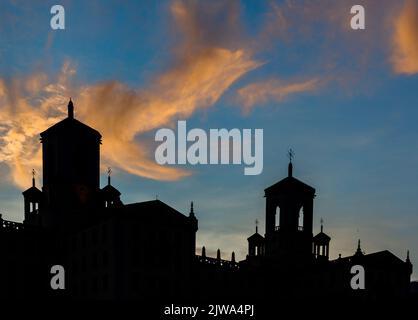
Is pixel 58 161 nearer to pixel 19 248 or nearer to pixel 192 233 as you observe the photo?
pixel 19 248

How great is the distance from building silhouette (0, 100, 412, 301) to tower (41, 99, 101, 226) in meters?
0.12

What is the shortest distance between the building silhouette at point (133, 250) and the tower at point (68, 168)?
12cm

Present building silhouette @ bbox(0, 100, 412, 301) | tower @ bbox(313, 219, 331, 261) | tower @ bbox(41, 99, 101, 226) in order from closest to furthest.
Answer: building silhouette @ bbox(0, 100, 412, 301) < tower @ bbox(41, 99, 101, 226) < tower @ bbox(313, 219, 331, 261)

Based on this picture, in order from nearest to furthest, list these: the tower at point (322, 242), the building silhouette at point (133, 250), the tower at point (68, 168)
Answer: the building silhouette at point (133, 250)
the tower at point (68, 168)
the tower at point (322, 242)

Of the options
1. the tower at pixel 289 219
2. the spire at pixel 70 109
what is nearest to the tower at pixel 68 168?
the spire at pixel 70 109

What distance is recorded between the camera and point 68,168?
64250mm

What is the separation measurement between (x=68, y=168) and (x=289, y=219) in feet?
100

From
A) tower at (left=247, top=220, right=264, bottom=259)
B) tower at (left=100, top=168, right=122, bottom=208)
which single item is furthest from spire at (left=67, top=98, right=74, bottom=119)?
tower at (left=247, top=220, right=264, bottom=259)

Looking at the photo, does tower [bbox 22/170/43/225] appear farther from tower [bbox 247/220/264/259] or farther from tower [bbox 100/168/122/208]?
tower [bbox 247/220/264/259]

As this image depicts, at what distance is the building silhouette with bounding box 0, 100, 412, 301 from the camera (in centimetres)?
5309

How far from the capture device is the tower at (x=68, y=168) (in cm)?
6397

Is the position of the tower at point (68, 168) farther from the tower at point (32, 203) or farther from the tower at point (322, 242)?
the tower at point (322, 242)
